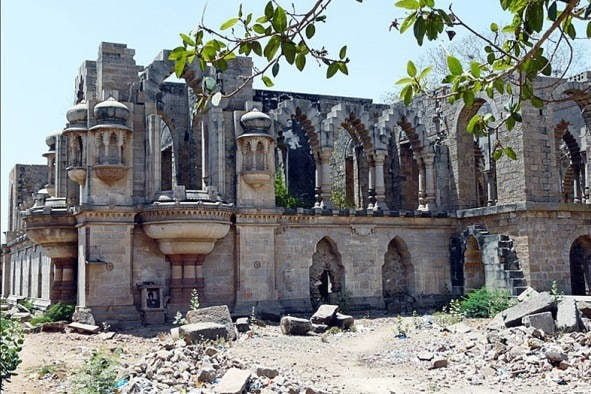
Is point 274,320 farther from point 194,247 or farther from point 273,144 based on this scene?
point 273,144

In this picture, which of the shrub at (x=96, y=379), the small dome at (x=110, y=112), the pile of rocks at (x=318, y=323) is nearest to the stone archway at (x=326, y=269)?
the pile of rocks at (x=318, y=323)

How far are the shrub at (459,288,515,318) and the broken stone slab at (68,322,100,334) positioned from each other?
9061mm

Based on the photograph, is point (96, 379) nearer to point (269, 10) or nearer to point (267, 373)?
point (267, 373)

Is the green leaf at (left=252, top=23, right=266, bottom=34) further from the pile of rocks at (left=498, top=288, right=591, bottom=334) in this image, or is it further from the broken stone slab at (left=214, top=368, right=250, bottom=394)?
the pile of rocks at (left=498, top=288, right=591, bottom=334)

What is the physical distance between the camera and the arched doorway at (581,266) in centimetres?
1927

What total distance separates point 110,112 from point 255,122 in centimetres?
366

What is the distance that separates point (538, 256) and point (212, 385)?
36.4 feet

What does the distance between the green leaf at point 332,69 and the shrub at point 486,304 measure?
44.0ft

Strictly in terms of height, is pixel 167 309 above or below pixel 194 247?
below

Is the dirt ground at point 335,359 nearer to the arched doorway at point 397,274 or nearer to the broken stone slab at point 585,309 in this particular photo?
the broken stone slab at point 585,309

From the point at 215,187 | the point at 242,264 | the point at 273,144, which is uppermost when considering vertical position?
the point at 273,144

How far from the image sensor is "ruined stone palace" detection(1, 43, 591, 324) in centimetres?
1650

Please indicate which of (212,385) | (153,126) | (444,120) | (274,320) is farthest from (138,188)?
(444,120)

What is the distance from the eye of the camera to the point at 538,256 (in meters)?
17.7
